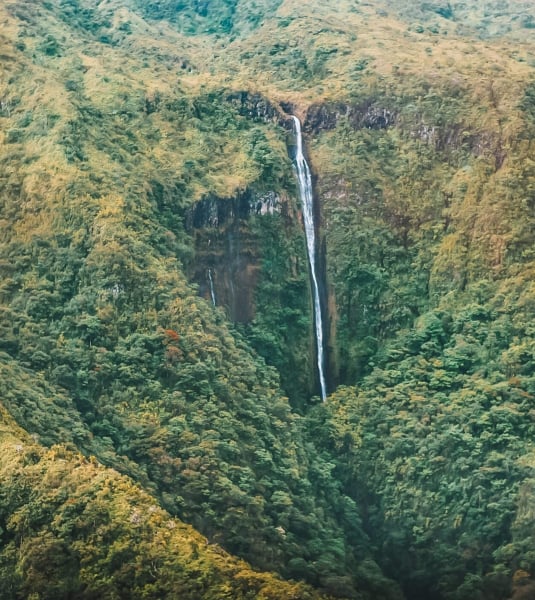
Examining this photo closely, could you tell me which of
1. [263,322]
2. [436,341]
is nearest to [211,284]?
[263,322]

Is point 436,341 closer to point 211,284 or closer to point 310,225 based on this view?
point 310,225

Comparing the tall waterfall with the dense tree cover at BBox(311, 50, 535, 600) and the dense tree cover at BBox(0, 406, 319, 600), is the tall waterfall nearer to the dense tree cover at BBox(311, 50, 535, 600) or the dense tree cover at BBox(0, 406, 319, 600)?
the dense tree cover at BBox(311, 50, 535, 600)

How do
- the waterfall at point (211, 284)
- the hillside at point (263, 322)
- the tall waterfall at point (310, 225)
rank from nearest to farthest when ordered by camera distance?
the hillside at point (263, 322)
the waterfall at point (211, 284)
the tall waterfall at point (310, 225)

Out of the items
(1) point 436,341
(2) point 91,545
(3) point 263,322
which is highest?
(2) point 91,545

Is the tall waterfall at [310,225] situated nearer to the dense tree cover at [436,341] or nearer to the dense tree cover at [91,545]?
the dense tree cover at [436,341]

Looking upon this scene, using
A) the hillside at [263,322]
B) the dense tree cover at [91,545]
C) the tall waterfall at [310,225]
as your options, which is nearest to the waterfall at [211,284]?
the hillside at [263,322]

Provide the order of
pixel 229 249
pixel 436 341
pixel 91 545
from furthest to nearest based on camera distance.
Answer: pixel 229 249 < pixel 436 341 < pixel 91 545
